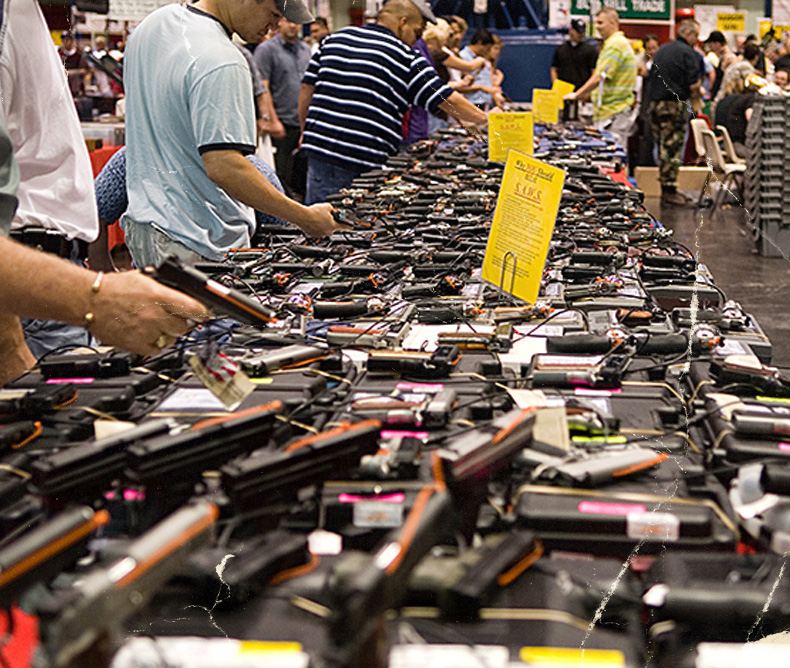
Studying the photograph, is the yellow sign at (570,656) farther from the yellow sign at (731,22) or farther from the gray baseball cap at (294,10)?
the yellow sign at (731,22)

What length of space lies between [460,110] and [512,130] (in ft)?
5.00

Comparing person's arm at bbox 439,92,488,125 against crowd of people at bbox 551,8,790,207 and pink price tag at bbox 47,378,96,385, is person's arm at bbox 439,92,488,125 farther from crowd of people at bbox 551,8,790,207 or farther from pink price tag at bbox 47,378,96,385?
pink price tag at bbox 47,378,96,385

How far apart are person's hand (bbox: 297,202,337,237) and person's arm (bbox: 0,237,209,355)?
1.48 metres

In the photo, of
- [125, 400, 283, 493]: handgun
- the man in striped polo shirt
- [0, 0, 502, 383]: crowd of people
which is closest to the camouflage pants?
the man in striped polo shirt

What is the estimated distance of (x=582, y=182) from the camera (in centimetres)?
432

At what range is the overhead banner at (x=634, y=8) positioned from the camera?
8122 millimetres

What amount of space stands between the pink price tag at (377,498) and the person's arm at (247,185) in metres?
1.74

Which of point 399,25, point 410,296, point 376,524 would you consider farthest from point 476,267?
point 399,25

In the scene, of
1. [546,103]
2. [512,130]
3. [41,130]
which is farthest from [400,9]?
[41,130]

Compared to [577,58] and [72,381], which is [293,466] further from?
[577,58]

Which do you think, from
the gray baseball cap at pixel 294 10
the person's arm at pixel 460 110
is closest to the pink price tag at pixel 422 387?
the gray baseball cap at pixel 294 10

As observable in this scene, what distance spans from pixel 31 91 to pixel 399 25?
9.48 feet

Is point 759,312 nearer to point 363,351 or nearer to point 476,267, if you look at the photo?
point 476,267

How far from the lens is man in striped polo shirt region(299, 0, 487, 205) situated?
446 cm
